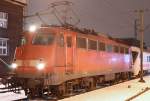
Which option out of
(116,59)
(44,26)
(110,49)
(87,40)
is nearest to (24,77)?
(44,26)

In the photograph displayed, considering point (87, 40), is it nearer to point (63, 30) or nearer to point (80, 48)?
point (80, 48)

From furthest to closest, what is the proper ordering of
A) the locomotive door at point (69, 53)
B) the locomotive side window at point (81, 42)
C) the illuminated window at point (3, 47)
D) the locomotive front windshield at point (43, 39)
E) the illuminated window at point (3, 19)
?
1. the illuminated window at point (3, 19)
2. the illuminated window at point (3, 47)
3. the locomotive side window at point (81, 42)
4. the locomotive door at point (69, 53)
5. the locomotive front windshield at point (43, 39)

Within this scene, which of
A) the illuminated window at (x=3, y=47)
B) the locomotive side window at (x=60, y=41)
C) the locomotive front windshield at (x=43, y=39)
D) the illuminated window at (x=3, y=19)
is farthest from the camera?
the illuminated window at (x=3, y=19)

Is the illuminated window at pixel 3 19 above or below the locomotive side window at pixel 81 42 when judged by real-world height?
above

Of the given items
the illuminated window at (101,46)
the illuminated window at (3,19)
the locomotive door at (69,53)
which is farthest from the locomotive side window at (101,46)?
the illuminated window at (3,19)

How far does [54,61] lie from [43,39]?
137 cm

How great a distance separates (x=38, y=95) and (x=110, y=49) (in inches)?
406

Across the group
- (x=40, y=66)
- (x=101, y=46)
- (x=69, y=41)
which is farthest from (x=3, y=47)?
(x=40, y=66)

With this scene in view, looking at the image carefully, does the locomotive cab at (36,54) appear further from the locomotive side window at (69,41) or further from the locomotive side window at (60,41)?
the locomotive side window at (69,41)

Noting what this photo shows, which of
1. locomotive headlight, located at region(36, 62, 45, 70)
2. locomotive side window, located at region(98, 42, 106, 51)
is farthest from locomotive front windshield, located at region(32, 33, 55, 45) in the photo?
locomotive side window, located at region(98, 42, 106, 51)

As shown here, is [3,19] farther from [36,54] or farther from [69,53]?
[36,54]

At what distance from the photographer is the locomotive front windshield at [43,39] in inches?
729

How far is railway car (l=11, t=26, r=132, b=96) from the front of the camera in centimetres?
1770

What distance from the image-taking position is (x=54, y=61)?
17969mm
